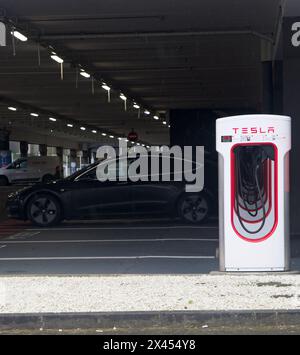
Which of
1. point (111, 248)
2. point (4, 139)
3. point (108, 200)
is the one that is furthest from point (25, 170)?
point (111, 248)

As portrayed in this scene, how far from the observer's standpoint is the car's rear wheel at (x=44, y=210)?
15.5 meters

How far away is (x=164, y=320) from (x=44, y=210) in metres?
9.10

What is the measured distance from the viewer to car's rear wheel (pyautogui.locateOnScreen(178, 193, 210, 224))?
1559 centimetres

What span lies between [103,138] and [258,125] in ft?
188

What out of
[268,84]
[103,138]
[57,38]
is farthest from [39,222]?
[103,138]

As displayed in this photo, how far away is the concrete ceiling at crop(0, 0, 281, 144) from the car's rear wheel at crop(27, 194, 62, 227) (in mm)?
3831

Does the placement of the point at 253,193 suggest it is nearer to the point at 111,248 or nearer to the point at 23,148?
the point at 111,248

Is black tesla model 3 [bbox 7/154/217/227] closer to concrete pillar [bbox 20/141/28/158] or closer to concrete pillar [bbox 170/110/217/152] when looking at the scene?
concrete pillar [bbox 170/110/217/152]

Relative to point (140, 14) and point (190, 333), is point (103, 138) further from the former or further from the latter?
point (190, 333)

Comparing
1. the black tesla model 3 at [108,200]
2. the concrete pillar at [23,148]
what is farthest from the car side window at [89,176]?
the concrete pillar at [23,148]

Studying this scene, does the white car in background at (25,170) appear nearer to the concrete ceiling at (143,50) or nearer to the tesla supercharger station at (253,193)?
the concrete ceiling at (143,50)

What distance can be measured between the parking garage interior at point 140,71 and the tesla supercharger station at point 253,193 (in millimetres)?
1075

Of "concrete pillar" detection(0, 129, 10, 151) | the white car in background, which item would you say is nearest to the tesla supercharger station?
the white car in background

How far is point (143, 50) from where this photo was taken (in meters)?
18.5
